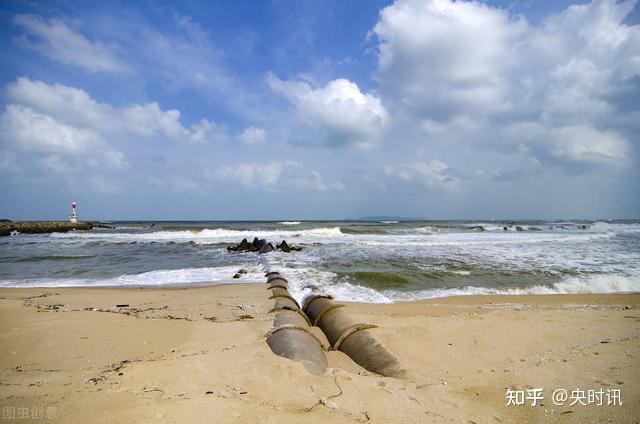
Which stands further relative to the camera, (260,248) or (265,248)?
(260,248)

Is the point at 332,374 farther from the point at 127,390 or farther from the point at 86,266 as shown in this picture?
the point at 86,266

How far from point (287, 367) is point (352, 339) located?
1.46 m

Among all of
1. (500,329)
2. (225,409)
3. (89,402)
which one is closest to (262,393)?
(225,409)

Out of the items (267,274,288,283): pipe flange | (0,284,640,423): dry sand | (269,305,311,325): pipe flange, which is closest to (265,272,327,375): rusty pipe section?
(269,305,311,325): pipe flange

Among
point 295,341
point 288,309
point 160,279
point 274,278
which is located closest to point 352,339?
point 295,341

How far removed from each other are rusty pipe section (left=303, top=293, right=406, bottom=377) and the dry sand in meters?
0.18

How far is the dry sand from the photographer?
9.14ft

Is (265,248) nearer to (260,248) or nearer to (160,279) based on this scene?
(260,248)

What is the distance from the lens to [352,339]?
4902mm

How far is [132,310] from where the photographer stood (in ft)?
22.9

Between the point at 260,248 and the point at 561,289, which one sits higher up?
the point at 260,248

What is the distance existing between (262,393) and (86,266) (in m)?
14.0

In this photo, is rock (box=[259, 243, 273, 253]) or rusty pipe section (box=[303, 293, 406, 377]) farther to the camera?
rock (box=[259, 243, 273, 253])

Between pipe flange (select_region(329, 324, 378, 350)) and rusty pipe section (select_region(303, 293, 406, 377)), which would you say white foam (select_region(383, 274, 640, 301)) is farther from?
pipe flange (select_region(329, 324, 378, 350))
